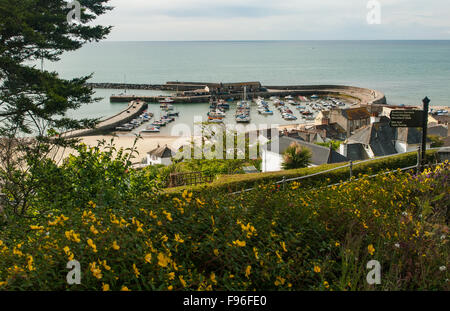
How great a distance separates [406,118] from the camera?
8961 mm

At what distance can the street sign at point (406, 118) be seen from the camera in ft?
29.2

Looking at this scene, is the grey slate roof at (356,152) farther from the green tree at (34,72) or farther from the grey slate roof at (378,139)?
the green tree at (34,72)

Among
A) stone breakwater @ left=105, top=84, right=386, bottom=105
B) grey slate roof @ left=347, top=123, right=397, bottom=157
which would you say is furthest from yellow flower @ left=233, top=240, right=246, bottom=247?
stone breakwater @ left=105, top=84, right=386, bottom=105

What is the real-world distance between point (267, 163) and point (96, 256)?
19.6m

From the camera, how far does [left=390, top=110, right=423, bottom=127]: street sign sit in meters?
8.90

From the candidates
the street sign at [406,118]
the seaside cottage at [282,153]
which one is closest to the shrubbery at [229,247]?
the street sign at [406,118]

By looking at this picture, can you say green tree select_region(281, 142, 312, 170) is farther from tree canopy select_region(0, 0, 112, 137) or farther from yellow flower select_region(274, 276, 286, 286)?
yellow flower select_region(274, 276, 286, 286)

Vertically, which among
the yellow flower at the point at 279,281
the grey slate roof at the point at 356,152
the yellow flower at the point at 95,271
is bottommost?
the grey slate roof at the point at 356,152

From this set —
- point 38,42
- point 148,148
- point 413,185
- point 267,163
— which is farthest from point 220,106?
point 413,185

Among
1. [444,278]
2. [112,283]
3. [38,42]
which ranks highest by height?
[38,42]

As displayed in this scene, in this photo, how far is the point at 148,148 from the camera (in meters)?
45.9

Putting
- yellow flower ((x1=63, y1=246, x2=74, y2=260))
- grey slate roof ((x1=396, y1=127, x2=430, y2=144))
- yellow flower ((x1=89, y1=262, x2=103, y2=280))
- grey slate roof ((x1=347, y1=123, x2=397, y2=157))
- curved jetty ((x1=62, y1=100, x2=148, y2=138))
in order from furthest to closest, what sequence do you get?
curved jetty ((x1=62, y1=100, x2=148, y2=138)) → grey slate roof ((x1=347, y1=123, x2=397, y2=157)) → grey slate roof ((x1=396, y1=127, x2=430, y2=144)) → yellow flower ((x1=63, y1=246, x2=74, y2=260)) → yellow flower ((x1=89, y1=262, x2=103, y2=280))
